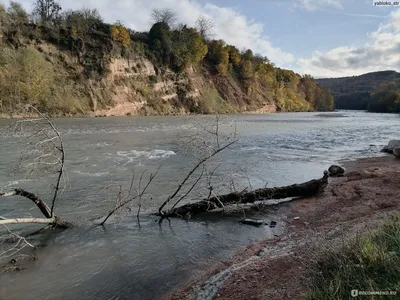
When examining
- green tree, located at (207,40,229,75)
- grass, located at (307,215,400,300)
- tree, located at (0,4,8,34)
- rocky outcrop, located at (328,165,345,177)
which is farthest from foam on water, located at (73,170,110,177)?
green tree, located at (207,40,229,75)

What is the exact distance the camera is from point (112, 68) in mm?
59469

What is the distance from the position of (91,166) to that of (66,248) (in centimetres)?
854

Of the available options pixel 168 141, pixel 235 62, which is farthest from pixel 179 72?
pixel 168 141

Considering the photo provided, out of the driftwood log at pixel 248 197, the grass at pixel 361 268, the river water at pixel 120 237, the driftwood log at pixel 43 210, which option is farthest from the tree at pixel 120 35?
the grass at pixel 361 268

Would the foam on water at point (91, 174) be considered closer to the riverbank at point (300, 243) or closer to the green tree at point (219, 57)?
the riverbank at point (300, 243)

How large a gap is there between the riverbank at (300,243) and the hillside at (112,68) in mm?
34437

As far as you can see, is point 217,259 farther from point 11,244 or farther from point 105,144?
point 105,144

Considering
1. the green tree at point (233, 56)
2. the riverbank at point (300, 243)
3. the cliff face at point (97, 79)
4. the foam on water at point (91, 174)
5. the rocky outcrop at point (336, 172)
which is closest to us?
the riverbank at point (300, 243)

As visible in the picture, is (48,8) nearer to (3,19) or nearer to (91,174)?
(3,19)

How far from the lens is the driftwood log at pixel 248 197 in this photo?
9.23 metres

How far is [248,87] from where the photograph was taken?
3873 inches

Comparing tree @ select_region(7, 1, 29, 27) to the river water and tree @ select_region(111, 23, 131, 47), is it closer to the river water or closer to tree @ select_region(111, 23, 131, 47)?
tree @ select_region(111, 23, 131, 47)

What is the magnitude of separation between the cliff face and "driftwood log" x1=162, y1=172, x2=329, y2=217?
84.5 feet

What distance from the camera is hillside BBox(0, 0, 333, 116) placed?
46.8 metres
